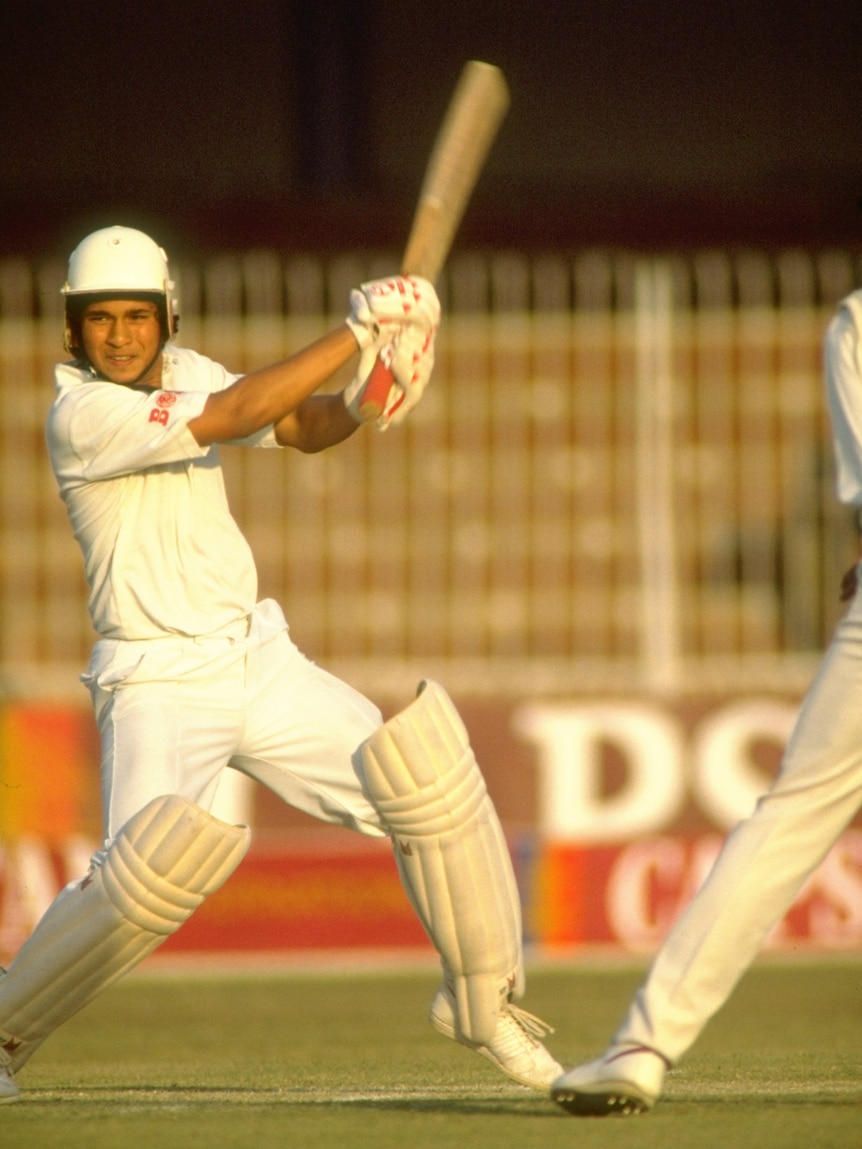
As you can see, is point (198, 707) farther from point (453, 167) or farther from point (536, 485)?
point (536, 485)

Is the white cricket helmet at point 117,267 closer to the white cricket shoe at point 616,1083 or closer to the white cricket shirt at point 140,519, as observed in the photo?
the white cricket shirt at point 140,519

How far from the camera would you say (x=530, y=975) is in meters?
6.62

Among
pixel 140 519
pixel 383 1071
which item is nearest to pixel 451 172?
pixel 140 519

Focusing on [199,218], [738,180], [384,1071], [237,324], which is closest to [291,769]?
[384,1071]

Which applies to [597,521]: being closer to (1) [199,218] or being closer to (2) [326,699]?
(1) [199,218]

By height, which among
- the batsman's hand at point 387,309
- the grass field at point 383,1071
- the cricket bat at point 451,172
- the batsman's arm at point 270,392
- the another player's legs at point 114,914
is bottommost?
the grass field at point 383,1071

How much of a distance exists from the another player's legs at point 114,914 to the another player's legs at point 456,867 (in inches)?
10.7

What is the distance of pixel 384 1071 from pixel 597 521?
351 cm

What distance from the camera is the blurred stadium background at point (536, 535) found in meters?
7.08

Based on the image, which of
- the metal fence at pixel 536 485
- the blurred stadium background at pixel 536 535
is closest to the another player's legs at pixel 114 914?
the blurred stadium background at pixel 536 535

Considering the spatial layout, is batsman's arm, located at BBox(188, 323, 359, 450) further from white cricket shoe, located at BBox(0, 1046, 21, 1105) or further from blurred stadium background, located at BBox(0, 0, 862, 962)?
blurred stadium background, located at BBox(0, 0, 862, 962)

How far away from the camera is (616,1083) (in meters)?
3.27

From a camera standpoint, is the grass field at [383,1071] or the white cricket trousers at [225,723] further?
the white cricket trousers at [225,723]

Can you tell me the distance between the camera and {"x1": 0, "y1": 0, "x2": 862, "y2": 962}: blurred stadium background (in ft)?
23.2
